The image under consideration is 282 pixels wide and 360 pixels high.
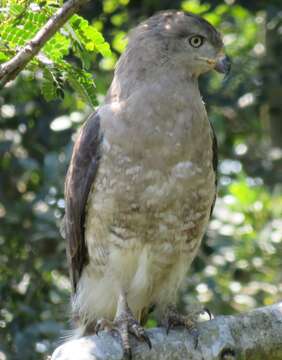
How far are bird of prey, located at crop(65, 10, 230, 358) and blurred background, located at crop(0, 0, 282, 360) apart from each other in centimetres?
83

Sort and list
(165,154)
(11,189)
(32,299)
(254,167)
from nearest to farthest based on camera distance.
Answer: (165,154), (32,299), (11,189), (254,167)

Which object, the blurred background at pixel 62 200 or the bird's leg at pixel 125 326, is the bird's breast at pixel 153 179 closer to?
the bird's leg at pixel 125 326

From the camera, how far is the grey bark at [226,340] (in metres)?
3.83

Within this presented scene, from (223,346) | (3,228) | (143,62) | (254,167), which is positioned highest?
(143,62)

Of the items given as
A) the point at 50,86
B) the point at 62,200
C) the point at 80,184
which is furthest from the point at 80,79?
the point at 62,200

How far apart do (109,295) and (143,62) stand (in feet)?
4.05

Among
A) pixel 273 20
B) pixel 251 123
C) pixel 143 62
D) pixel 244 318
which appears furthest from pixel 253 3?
pixel 244 318

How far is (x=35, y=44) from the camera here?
11.0 ft

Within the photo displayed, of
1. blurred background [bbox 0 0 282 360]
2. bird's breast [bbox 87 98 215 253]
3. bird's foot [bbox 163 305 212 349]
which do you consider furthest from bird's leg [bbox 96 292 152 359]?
blurred background [bbox 0 0 282 360]

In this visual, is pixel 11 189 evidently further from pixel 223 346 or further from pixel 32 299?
pixel 223 346

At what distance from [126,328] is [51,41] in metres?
1.36

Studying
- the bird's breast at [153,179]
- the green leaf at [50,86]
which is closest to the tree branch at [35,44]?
the green leaf at [50,86]

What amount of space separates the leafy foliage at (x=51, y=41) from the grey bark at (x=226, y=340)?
3.57 ft

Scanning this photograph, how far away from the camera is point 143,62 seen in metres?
4.63
